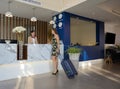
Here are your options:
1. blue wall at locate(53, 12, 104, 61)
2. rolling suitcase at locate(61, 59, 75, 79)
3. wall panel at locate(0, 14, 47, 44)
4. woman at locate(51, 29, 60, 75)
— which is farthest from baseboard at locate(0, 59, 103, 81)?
wall panel at locate(0, 14, 47, 44)

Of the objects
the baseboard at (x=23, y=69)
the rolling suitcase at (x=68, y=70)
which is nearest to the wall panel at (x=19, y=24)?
the baseboard at (x=23, y=69)

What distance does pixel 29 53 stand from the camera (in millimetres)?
4535

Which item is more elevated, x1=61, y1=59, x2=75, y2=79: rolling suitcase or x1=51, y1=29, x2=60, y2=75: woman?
x1=51, y1=29, x2=60, y2=75: woman

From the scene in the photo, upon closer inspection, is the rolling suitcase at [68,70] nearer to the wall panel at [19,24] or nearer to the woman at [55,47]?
the woman at [55,47]

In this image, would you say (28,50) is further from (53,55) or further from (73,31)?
(73,31)

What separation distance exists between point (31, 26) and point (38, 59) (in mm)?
3411

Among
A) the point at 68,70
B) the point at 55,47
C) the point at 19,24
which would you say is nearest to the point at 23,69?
the point at 55,47

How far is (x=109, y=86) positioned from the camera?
10.9 ft

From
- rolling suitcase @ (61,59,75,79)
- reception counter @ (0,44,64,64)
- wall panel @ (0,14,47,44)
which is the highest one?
wall panel @ (0,14,47,44)

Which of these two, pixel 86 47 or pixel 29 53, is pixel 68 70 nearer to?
pixel 29 53

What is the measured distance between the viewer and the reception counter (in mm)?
3945

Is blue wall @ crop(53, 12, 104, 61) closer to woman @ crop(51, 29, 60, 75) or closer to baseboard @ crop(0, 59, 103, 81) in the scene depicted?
woman @ crop(51, 29, 60, 75)

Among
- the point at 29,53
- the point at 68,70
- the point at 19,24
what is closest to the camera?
the point at 68,70

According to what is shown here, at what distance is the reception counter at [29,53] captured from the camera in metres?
3.94
